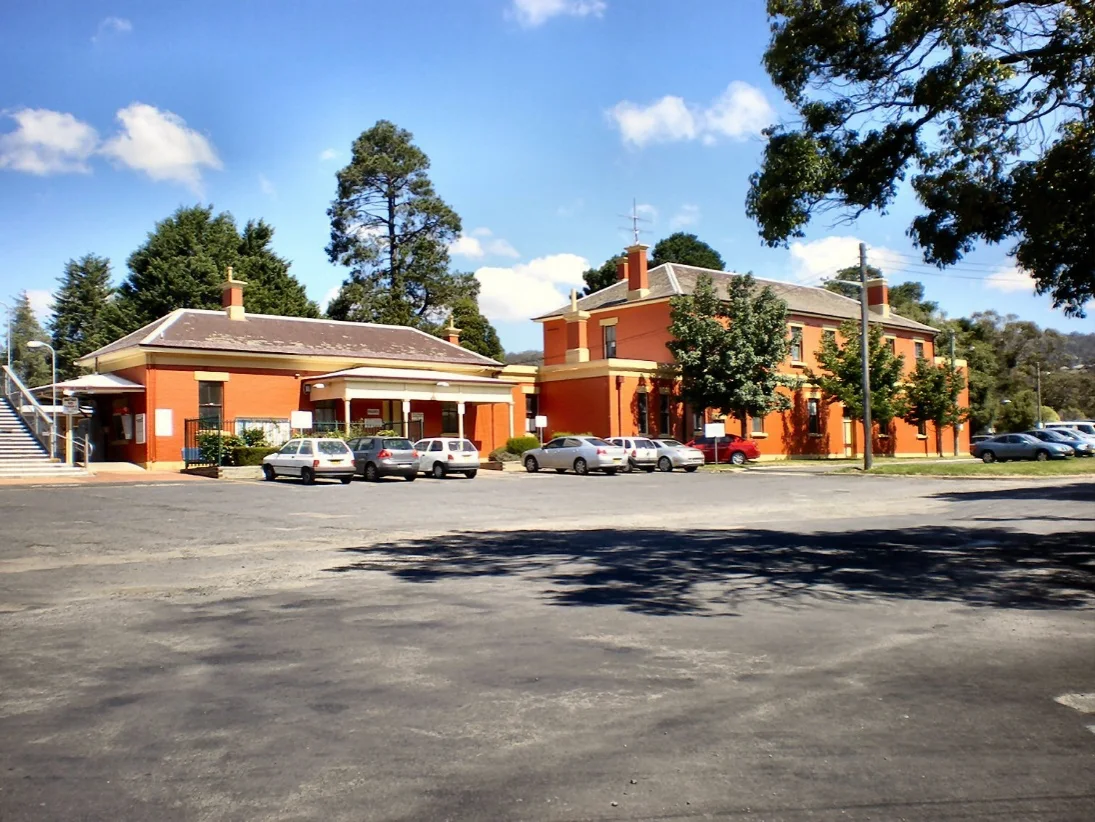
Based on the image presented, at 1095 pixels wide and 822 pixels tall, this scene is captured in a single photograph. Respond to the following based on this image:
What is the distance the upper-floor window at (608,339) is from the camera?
51562 mm

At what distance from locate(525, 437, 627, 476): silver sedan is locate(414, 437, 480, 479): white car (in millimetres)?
4529

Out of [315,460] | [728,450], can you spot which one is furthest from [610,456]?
[315,460]

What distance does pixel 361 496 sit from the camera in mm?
24656

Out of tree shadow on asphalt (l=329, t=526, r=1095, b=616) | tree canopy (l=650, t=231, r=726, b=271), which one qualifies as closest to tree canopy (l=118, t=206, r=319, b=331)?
tree canopy (l=650, t=231, r=726, b=271)

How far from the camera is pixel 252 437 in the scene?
36.4m

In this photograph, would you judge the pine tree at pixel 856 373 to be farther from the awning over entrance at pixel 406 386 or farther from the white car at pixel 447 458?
the white car at pixel 447 458

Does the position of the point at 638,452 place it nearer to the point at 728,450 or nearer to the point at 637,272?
the point at 728,450

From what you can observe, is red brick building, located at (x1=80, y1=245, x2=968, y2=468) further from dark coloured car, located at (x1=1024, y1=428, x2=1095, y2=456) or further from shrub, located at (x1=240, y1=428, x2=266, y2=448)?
dark coloured car, located at (x1=1024, y1=428, x2=1095, y2=456)

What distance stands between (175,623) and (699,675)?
475cm

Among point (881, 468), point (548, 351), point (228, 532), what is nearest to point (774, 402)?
point (881, 468)

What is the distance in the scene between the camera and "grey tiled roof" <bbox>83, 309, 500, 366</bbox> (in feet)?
130

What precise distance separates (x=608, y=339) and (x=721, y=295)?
669 centimetres

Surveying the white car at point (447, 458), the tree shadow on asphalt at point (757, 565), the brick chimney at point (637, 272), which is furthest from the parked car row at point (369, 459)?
the brick chimney at point (637, 272)

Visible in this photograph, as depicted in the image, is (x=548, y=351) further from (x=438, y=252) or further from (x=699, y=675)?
(x=699, y=675)
